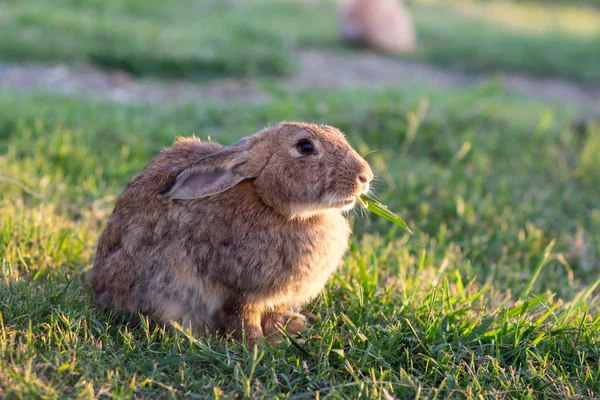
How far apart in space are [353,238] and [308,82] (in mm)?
4415

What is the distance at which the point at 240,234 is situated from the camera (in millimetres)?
2932

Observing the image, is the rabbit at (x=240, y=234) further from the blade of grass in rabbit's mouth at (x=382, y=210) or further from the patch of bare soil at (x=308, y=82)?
the patch of bare soil at (x=308, y=82)

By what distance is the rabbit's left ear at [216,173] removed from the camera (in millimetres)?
2902

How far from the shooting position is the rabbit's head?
114 inches

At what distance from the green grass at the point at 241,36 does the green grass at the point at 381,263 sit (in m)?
1.74

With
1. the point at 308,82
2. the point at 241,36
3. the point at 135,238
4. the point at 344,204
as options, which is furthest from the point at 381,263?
the point at 241,36

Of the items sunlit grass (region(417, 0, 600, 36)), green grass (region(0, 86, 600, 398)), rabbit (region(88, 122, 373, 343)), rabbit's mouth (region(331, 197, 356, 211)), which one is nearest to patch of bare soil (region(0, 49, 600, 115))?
green grass (region(0, 86, 600, 398))

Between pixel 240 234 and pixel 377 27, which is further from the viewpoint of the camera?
pixel 377 27

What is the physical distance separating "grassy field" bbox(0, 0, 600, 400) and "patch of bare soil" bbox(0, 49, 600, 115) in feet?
1.00

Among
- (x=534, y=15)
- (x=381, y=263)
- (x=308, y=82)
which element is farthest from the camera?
(x=534, y=15)

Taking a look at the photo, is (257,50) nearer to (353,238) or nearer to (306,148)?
(353,238)

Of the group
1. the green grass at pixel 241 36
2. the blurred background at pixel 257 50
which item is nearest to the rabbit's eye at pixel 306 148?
the blurred background at pixel 257 50

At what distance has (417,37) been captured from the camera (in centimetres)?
1199

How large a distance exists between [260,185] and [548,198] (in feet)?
10.3
